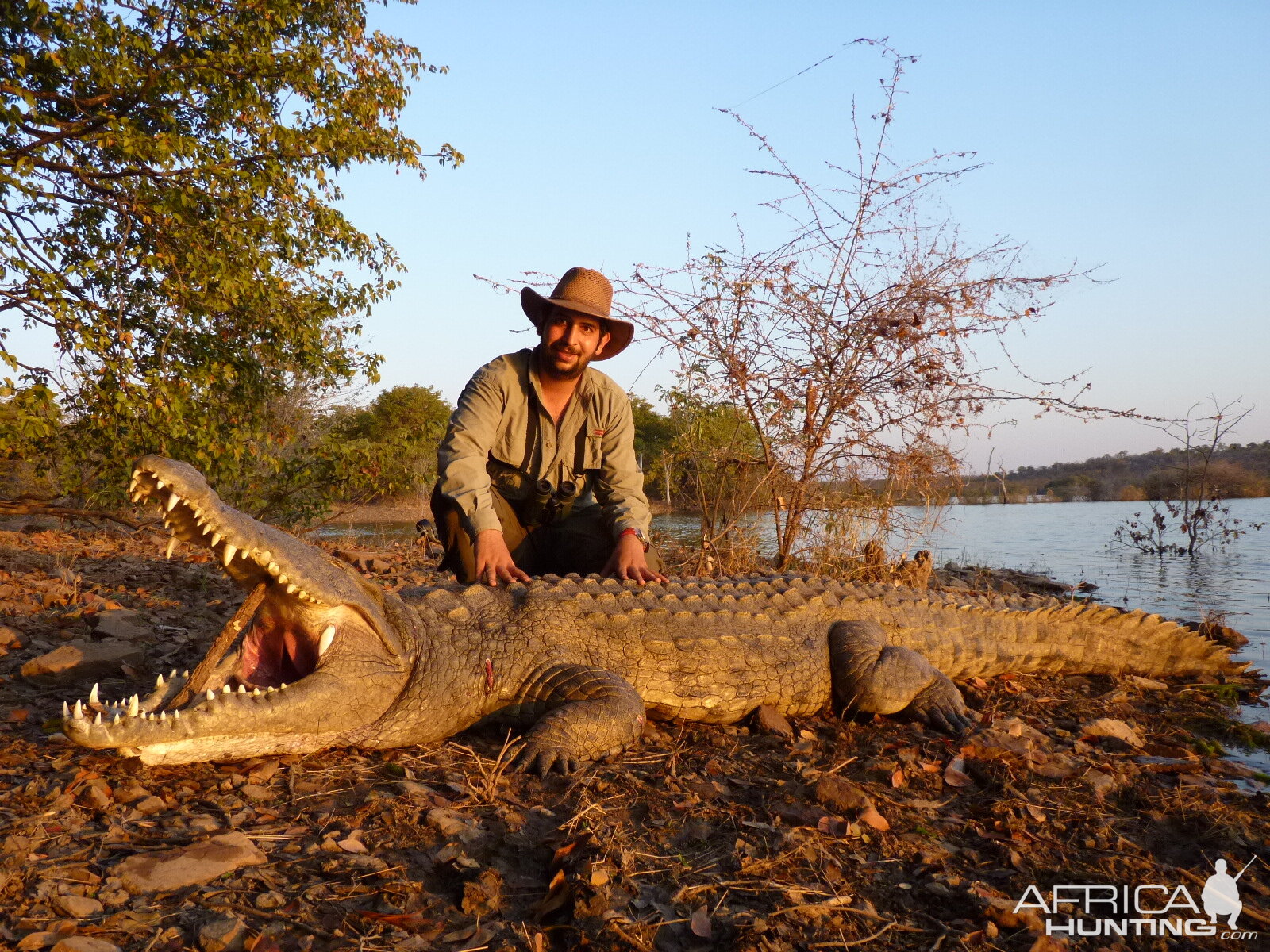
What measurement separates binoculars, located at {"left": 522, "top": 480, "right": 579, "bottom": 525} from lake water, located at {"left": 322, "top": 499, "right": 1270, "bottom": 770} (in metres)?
3.75

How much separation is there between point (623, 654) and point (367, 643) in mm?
1192

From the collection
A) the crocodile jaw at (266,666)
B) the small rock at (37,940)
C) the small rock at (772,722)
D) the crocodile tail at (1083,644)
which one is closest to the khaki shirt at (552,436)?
the small rock at (772,722)

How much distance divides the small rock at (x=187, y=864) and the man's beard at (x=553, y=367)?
3242mm

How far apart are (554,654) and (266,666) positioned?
3.94 ft

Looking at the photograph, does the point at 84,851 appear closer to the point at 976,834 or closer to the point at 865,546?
the point at 976,834

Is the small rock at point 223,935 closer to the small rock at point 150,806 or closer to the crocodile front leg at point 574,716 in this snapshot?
the small rock at point 150,806

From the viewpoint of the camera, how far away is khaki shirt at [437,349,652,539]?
189 inches

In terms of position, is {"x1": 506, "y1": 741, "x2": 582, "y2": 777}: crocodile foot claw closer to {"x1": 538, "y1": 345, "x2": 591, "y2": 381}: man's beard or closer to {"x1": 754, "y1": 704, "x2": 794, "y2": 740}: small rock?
{"x1": 754, "y1": 704, "x2": 794, "y2": 740}: small rock

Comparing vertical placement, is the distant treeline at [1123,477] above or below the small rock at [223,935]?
above

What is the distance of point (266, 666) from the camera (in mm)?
3041

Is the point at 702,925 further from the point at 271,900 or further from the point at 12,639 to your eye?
the point at 12,639

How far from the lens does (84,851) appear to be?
6.82 ft

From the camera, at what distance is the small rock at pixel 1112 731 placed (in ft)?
12.1

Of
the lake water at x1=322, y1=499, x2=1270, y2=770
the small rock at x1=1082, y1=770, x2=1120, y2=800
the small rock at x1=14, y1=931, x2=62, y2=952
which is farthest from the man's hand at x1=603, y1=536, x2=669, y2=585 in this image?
the lake water at x1=322, y1=499, x2=1270, y2=770
